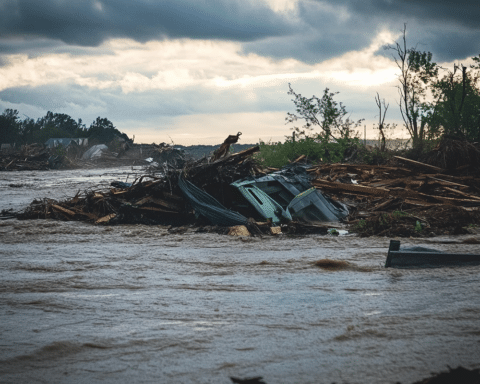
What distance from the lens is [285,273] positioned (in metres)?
6.42

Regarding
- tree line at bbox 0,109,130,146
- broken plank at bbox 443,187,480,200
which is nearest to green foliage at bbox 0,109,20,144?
tree line at bbox 0,109,130,146

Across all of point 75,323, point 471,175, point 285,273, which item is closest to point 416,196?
point 471,175

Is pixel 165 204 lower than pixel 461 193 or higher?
lower

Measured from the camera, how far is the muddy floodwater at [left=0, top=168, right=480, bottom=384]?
10.6ft

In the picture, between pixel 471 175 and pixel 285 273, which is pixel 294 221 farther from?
pixel 471 175

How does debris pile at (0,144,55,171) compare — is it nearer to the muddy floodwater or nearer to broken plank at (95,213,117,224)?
broken plank at (95,213,117,224)

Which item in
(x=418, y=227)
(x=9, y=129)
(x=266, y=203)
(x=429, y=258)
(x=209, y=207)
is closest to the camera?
(x=429, y=258)

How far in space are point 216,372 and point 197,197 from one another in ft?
28.1

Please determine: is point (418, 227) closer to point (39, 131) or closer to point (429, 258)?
point (429, 258)

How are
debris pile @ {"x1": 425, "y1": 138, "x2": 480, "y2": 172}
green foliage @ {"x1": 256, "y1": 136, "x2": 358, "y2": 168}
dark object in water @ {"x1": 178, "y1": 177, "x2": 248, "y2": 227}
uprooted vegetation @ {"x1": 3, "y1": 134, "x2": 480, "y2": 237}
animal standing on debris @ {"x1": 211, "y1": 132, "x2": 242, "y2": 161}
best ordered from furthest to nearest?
green foliage @ {"x1": 256, "y1": 136, "x2": 358, "y2": 168} → debris pile @ {"x1": 425, "y1": 138, "x2": 480, "y2": 172} → animal standing on debris @ {"x1": 211, "y1": 132, "x2": 242, "y2": 161} → dark object in water @ {"x1": 178, "y1": 177, "x2": 248, "y2": 227} → uprooted vegetation @ {"x1": 3, "y1": 134, "x2": 480, "y2": 237}

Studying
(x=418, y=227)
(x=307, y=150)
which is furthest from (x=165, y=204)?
(x=307, y=150)

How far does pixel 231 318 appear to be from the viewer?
4.35 meters

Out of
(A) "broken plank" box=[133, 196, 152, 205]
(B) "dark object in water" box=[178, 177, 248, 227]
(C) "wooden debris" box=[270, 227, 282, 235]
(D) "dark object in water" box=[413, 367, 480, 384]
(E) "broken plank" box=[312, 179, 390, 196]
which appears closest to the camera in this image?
(D) "dark object in water" box=[413, 367, 480, 384]

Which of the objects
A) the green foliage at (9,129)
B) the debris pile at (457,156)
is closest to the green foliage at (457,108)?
the debris pile at (457,156)
